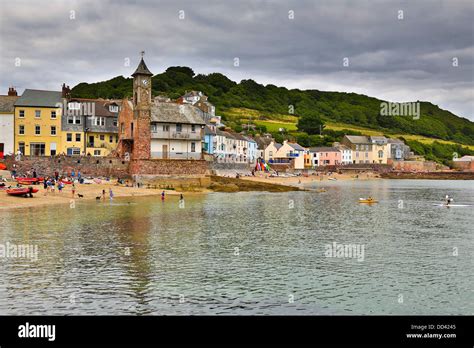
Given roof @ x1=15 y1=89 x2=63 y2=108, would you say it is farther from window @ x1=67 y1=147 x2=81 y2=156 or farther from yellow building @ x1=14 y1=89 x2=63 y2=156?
window @ x1=67 y1=147 x2=81 y2=156

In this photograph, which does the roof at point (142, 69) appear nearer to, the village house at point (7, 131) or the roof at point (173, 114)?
the roof at point (173, 114)

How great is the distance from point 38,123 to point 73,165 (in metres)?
9.77

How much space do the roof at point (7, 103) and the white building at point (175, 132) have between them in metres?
21.0

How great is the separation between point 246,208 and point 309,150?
11507cm

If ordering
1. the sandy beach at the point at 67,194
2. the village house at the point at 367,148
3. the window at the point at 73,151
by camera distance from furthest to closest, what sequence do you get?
the village house at the point at 367,148 → the window at the point at 73,151 → the sandy beach at the point at 67,194

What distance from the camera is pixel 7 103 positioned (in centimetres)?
7544

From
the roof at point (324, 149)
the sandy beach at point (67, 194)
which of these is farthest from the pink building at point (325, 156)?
the sandy beach at point (67, 194)

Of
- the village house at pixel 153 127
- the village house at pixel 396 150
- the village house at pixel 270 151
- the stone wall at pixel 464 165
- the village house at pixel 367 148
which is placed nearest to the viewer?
the village house at pixel 153 127

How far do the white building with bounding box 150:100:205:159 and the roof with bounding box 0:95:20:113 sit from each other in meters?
21.0

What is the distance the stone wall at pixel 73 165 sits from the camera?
68.4 m

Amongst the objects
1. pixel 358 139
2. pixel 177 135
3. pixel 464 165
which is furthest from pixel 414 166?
pixel 177 135

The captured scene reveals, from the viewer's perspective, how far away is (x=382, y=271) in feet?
81.9

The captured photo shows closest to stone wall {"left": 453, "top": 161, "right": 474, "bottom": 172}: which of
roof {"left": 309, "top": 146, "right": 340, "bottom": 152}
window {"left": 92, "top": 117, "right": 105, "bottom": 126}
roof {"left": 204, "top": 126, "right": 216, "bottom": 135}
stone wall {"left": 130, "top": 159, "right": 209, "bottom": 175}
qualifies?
roof {"left": 309, "top": 146, "right": 340, "bottom": 152}
